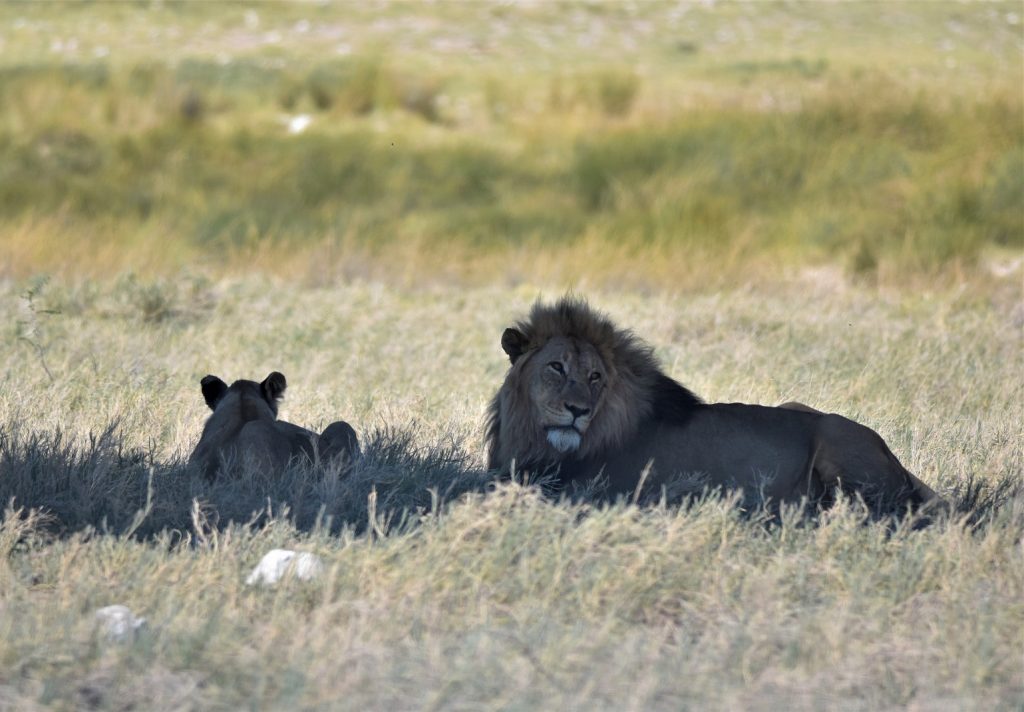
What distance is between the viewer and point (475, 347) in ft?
31.8

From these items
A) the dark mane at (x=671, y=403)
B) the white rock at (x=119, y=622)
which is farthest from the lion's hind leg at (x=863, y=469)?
the white rock at (x=119, y=622)

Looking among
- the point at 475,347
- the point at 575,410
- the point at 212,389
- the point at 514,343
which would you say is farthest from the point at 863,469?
the point at 475,347

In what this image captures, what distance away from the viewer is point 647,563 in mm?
4496

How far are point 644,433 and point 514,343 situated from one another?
2.01ft

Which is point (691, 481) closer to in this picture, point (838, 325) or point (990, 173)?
point (838, 325)

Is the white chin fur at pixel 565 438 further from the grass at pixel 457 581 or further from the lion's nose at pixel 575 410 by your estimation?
the grass at pixel 457 581

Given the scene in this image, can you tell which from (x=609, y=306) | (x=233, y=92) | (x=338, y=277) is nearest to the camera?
(x=609, y=306)

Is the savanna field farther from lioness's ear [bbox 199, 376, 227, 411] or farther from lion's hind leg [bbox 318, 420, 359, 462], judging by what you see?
lioness's ear [bbox 199, 376, 227, 411]

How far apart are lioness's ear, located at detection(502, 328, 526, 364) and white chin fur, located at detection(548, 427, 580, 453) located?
40 cm

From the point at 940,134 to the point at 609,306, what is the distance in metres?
7.08

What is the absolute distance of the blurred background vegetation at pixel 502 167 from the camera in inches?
555

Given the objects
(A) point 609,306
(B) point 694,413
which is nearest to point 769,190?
(A) point 609,306

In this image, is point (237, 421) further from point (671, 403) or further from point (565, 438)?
point (671, 403)

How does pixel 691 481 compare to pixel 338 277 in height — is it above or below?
above
